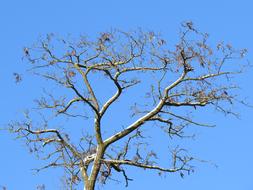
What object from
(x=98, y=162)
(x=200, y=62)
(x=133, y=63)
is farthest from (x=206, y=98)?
(x=98, y=162)

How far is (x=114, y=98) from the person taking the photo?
38.4ft

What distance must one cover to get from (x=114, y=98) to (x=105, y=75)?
1.53ft

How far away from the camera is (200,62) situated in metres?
11.6

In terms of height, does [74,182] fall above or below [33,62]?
below

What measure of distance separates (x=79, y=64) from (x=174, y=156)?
8.28 feet

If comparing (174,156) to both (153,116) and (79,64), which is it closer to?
(153,116)

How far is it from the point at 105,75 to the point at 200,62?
1.77 m

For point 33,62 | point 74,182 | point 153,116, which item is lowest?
point 74,182

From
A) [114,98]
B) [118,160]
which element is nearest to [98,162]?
[118,160]

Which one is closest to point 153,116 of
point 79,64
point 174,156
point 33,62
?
point 174,156

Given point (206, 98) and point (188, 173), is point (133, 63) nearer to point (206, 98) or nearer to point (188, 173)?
point (206, 98)

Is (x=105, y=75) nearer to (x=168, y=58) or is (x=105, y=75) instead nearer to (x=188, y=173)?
(x=168, y=58)

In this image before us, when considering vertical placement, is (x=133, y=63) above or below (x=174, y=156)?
above

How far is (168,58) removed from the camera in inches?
457
